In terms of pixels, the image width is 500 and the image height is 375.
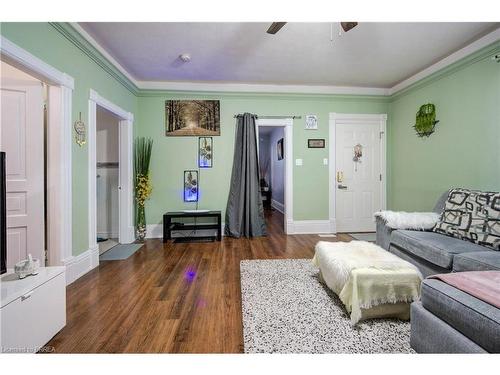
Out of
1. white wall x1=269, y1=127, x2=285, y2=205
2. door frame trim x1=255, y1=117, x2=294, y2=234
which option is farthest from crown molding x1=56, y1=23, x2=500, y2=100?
white wall x1=269, y1=127, x2=285, y2=205

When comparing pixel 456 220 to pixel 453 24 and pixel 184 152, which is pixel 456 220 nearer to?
pixel 453 24

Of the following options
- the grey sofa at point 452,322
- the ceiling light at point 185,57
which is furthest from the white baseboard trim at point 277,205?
the grey sofa at point 452,322

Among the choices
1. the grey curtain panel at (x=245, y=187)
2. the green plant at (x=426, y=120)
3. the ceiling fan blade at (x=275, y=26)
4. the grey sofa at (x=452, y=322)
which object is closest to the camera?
the grey sofa at (x=452, y=322)

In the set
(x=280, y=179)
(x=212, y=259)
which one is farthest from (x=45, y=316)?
(x=280, y=179)

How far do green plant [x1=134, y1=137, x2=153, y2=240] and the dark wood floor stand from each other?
70cm

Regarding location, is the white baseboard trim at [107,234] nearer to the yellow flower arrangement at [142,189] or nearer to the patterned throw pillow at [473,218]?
the yellow flower arrangement at [142,189]

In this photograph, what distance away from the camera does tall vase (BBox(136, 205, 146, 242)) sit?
3.97 m

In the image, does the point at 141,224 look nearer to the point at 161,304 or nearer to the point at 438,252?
the point at 161,304

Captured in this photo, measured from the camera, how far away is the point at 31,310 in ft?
4.41

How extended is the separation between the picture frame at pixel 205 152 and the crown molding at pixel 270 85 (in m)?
0.86

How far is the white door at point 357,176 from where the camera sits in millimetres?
4449

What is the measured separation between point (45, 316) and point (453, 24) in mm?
4389

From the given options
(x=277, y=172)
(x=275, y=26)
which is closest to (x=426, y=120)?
(x=275, y=26)

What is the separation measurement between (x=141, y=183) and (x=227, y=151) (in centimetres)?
158
